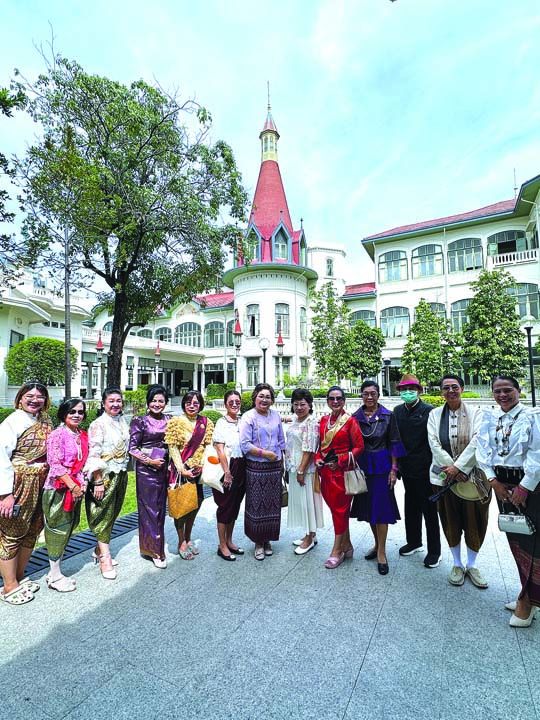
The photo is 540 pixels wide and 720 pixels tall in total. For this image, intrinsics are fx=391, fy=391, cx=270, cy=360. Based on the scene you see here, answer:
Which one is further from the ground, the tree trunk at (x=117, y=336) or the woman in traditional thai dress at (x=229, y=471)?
the tree trunk at (x=117, y=336)

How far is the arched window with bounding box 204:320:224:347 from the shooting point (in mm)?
31469

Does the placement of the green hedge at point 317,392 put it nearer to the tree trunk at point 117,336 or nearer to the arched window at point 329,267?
the arched window at point 329,267

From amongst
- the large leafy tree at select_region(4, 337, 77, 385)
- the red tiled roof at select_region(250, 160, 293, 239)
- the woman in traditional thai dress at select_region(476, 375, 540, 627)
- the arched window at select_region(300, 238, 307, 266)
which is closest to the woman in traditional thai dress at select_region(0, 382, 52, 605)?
the woman in traditional thai dress at select_region(476, 375, 540, 627)

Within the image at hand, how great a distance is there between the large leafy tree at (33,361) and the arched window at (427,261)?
19.9 m

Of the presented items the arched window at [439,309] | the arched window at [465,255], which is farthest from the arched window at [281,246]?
the arched window at [465,255]

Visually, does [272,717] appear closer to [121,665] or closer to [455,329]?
[121,665]

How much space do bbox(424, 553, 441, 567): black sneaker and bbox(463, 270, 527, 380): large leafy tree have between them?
1569cm

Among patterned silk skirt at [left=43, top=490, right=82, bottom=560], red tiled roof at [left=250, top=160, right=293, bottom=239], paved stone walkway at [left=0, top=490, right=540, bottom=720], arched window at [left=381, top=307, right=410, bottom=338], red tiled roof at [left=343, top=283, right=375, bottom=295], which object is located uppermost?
red tiled roof at [left=250, top=160, right=293, bottom=239]

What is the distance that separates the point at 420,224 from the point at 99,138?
69.6 feet

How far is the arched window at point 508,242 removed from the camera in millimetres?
21500

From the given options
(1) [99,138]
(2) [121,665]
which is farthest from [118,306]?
(2) [121,665]

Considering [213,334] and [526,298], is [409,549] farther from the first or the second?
[213,334]

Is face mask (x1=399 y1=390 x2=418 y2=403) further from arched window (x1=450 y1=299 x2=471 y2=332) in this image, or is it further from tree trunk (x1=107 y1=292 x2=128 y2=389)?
arched window (x1=450 y1=299 x2=471 y2=332)

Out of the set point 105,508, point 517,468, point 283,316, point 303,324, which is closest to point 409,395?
point 517,468
